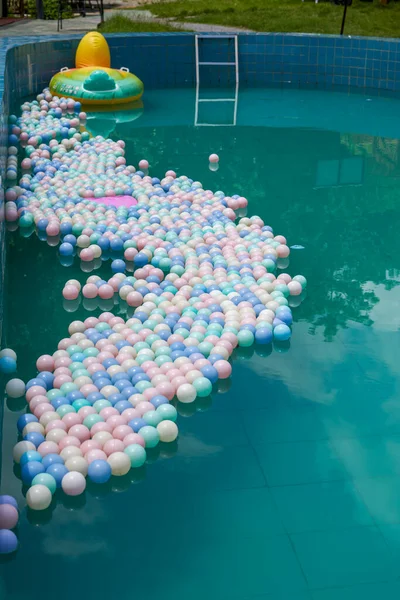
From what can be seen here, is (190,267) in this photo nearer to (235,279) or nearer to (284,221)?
(235,279)

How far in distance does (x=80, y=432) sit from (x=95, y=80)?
6.33 metres

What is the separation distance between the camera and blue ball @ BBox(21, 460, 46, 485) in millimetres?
2789

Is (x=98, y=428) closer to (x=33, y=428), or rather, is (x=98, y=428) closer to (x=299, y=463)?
(x=33, y=428)

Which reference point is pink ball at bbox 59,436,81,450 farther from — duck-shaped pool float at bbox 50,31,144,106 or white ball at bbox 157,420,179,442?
duck-shaped pool float at bbox 50,31,144,106

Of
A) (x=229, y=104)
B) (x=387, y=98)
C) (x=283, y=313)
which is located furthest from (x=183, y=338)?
(x=387, y=98)

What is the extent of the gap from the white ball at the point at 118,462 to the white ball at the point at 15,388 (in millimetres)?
662

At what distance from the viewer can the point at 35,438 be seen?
9.67ft

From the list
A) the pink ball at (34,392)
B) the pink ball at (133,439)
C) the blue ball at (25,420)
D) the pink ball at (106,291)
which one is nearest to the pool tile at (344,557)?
the pink ball at (133,439)

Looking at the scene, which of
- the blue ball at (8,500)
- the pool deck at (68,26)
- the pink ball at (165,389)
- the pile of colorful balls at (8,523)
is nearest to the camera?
the pile of colorful balls at (8,523)

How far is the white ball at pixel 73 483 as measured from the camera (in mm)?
2752

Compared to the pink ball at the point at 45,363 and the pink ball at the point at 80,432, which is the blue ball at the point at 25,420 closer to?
the pink ball at the point at 80,432

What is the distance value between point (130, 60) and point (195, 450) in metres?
7.59

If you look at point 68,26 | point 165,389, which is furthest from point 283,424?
point 68,26

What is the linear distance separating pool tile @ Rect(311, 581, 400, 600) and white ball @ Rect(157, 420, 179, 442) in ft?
2.98
